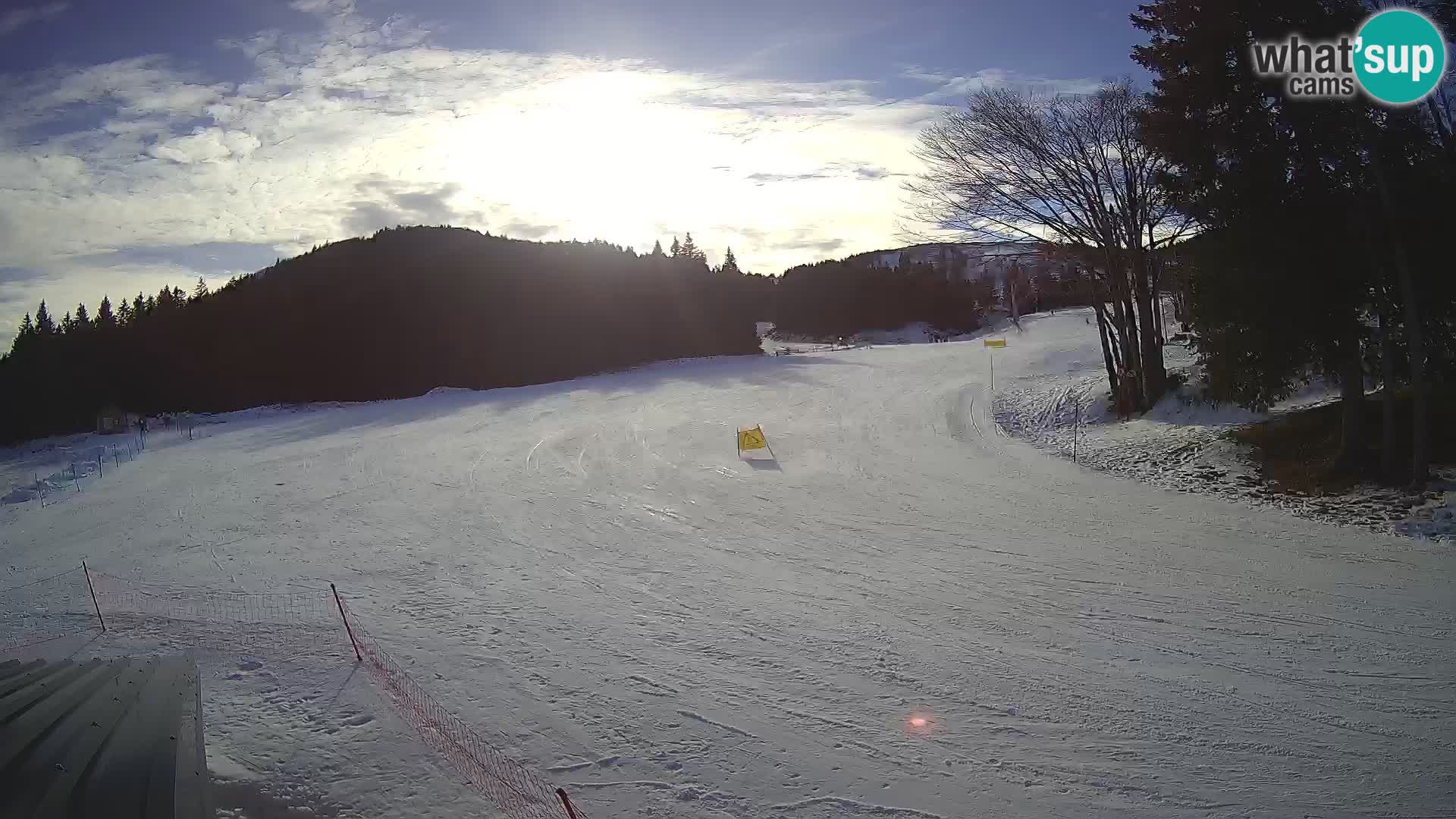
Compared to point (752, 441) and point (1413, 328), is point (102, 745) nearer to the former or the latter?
point (1413, 328)

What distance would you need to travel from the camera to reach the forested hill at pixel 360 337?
159 feet

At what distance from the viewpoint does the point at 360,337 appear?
161 feet

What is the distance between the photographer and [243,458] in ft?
91.5

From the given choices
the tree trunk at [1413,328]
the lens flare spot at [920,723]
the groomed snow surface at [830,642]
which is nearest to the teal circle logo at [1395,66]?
the tree trunk at [1413,328]

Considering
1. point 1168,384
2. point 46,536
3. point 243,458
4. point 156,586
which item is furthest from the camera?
point 243,458

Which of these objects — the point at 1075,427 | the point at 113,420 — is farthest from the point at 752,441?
the point at 113,420

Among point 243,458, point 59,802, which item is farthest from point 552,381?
point 59,802

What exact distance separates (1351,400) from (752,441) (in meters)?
13.8

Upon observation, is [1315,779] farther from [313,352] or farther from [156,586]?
[313,352]

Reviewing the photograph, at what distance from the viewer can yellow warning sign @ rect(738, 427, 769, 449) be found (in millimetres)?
22328

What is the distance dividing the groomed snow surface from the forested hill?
29.3 metres

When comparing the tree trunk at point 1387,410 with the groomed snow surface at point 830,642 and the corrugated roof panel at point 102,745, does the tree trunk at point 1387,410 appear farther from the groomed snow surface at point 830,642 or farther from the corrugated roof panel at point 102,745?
the corrugated roof panel at point 102,745

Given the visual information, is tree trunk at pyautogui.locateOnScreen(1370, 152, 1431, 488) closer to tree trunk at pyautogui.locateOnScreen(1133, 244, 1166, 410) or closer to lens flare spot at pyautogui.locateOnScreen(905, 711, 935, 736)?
tree trunk at pyautogui.locateOnScreen(1133, 244, 1166, 410)

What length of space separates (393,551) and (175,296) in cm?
7391
